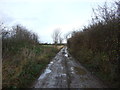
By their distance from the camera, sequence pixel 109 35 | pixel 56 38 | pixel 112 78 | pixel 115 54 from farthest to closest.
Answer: pixel 56 38
pixel 109 35
pixel 115 54
pixel 112 78

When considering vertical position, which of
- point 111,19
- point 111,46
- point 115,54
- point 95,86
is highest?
A: point 111,19

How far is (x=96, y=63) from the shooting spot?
7238mm

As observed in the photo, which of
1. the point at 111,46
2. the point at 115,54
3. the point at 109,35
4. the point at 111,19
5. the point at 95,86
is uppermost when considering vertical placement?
the point at 111,19

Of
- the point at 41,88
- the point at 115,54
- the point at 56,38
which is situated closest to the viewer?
the point at 41,88

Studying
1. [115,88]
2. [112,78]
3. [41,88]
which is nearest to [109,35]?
[112,78]

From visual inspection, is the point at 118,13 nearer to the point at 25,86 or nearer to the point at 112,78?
the point at 112,78

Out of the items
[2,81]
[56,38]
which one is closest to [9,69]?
[2,81]

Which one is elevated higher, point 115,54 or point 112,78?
point 115,54

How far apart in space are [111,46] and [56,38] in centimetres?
4923

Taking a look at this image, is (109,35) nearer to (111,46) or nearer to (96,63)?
(111,46)

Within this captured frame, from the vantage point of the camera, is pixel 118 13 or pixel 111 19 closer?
pixel 118 13

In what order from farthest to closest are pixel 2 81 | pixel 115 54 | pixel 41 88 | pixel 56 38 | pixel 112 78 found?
1. pixel 56 38
2. pixel 115 54
3. pixel 112 78
4. pixel 41 88
5. pixel 2 81

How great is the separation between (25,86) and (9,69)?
3.76 feet

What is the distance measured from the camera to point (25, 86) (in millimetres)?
4723
